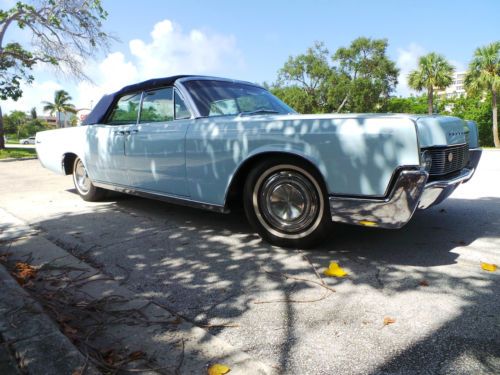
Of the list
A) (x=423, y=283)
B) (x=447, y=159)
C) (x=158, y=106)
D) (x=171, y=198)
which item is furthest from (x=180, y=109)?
(x=423, y=283)

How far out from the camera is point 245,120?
3.28m

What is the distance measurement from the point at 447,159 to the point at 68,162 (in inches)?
205

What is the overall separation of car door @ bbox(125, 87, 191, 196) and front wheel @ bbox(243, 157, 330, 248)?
2.68 ft

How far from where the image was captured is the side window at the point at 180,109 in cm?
381

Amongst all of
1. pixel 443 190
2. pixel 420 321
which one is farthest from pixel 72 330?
pixel 443 190

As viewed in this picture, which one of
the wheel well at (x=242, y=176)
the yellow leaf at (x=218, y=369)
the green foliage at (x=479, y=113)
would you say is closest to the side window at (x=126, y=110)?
the wheel well at (x=242, y=176)

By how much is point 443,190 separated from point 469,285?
70 centimetres

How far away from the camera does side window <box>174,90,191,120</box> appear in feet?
12.5

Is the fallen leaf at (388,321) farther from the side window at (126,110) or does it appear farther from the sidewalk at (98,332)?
the side window at (126,110)

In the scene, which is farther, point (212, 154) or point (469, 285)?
point (212, 154)

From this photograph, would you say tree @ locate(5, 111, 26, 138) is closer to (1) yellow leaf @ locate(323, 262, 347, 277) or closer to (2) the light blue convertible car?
(2) the light blue convertible car

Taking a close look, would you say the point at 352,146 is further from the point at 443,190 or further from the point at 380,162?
the point at 443,190

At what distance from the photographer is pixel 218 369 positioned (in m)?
1.68

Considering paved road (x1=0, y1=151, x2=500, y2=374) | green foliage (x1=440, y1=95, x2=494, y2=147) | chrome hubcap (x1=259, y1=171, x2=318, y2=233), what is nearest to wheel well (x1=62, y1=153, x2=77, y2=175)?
paved road (x1=0, y1=151, x2=500, y2=374)
